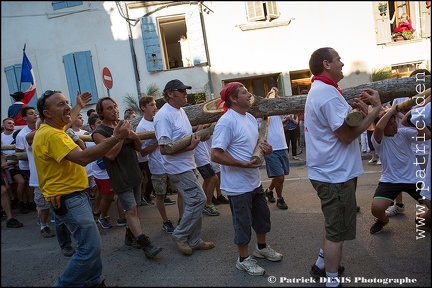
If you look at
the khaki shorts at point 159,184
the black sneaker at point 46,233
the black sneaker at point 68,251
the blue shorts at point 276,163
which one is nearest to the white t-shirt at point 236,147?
the khaki shorts at point 159,184

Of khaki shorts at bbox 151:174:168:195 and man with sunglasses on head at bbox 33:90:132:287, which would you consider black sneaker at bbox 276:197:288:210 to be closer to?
khaki shorts at bbox 151:174:168:195

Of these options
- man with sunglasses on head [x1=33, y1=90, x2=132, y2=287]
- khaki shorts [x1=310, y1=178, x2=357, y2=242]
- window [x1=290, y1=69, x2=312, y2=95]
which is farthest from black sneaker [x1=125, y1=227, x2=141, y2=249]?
window [x1=290, y1=69, x2=312, y2=95]

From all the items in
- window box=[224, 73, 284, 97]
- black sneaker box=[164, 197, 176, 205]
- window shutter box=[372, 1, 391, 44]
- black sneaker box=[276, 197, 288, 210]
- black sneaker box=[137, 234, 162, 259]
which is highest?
window shutter box=[372, 1, 391, 44]

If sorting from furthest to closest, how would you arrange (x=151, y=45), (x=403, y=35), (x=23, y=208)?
(x=151, y=45) < (x=403, y=35) < (x=23, y=208)

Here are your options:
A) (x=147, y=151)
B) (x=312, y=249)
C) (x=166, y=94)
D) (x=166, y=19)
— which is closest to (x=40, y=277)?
(x=147, y=151)

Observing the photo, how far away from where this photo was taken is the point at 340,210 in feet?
8.17

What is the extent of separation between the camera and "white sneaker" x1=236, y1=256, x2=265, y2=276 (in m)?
2.98

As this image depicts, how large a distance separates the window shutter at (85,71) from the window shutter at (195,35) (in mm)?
3557

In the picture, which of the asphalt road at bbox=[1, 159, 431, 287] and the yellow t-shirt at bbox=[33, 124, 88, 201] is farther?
the asphalt road at bbox=[1, 159, 431, 287]

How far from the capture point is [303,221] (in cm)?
429

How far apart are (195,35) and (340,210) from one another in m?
10.3

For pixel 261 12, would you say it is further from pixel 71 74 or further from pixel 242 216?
pixel 242 216

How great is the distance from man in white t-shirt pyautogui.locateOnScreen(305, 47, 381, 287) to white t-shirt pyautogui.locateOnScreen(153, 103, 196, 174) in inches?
58.4

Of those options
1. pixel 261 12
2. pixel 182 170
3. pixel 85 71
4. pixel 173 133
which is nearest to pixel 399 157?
pixel 182 170
